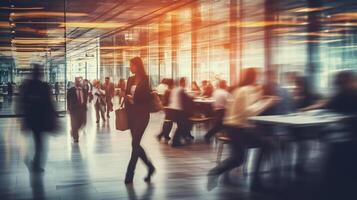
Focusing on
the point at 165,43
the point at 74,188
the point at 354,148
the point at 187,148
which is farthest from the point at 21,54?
the point at 354,148

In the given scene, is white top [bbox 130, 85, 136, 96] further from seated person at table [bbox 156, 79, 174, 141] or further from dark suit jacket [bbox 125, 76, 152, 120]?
seated person at table [bbox 156, 79, 174, 141]

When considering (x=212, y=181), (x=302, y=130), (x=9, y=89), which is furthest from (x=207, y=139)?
(x=9, y=89)

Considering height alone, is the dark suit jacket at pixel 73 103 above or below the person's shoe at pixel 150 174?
above

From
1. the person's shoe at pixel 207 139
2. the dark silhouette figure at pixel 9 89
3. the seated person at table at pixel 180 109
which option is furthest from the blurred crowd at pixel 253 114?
the dark silhouette figure at pixel 9 89

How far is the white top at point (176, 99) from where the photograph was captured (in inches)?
391

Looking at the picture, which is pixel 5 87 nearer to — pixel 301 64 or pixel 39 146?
pixel 301 64

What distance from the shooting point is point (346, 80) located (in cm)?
507

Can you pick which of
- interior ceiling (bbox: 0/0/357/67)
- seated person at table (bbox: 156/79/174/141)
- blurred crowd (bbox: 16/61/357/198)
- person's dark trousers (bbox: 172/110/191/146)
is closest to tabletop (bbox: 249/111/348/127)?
blurred crowd (bbox: 16/61/357/198)

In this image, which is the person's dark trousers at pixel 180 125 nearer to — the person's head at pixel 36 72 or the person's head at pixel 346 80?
the person's head at pixel 36 72

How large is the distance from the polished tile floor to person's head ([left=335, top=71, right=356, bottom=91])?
1.62 m

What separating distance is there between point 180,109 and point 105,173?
11.4 ft

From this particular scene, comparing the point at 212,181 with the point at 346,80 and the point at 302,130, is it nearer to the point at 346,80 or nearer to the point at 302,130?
the point at 302,130

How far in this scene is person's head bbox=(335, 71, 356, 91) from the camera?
5.05 metres

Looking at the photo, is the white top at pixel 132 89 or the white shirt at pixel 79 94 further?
the white shirt at pixel 79 94
